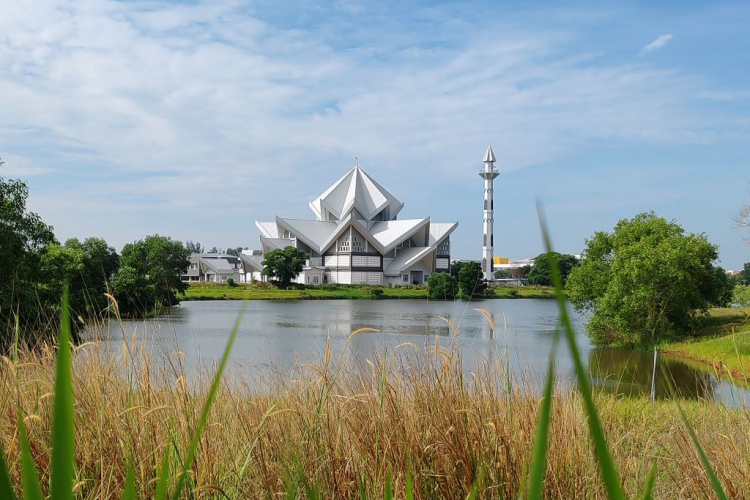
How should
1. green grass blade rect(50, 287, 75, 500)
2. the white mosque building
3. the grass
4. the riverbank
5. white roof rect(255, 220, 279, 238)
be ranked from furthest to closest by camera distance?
white roof rect(255, 220, 279, 238), the white mosque building, the riverbank, the grass, green grass blade rect(50, 287, 75, 500)

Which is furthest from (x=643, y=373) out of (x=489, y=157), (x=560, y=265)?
(x=489, y=157)

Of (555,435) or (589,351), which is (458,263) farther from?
(555,435)

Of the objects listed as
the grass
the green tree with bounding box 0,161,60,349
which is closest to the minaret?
the green tree with bounding box 0,161,60,349

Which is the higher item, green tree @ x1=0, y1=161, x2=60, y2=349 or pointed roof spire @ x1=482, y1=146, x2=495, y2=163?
pointed roof spire @ x1=482, y1=146, x2=495, y2=163

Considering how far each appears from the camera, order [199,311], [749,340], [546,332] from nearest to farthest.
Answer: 1. [749,340]
2. [546,332]
3. [199,311]

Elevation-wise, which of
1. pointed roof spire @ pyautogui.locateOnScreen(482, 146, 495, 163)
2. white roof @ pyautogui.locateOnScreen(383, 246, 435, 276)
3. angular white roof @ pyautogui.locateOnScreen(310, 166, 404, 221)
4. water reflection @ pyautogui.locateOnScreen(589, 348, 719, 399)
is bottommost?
water reflection @ pyautogui.locateOnScreen(589, 348, 719, 399)

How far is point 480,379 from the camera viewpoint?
3328mm

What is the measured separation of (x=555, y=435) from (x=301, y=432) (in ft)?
3.55

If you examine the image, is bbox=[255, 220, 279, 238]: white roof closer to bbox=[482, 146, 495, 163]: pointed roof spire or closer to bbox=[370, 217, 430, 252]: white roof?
bbox=[370, 217, 430, 252]: white roof

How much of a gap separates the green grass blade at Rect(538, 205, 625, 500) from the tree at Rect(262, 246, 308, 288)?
4765cm

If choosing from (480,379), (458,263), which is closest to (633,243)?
(480,379)

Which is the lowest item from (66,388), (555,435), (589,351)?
(589,351)

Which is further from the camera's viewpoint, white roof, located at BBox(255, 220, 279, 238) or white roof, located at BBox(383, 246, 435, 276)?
white roof, located at BBox(255, 220, 279, 238)

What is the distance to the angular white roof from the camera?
6391 centimetres
